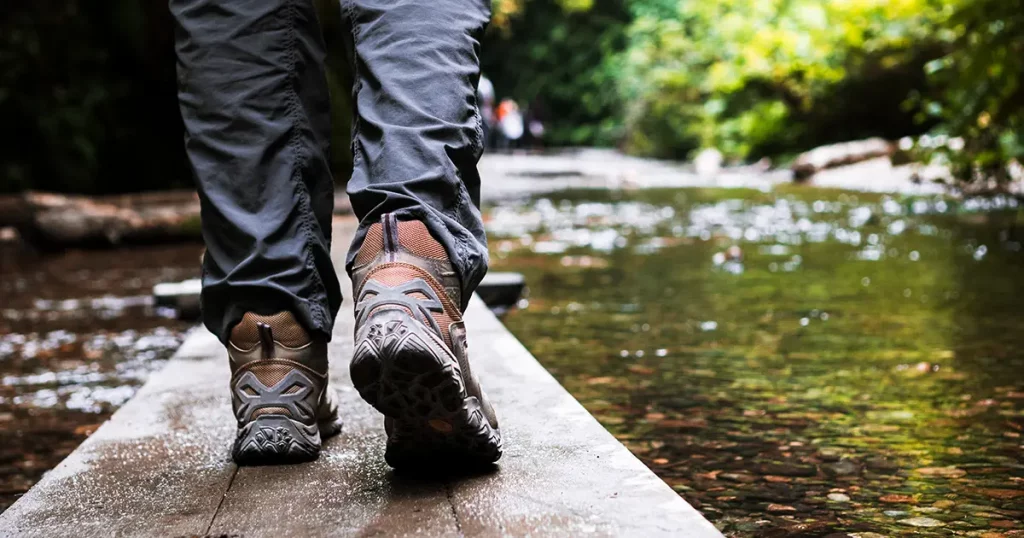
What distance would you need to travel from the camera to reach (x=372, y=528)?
129cm

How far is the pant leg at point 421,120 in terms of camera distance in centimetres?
150

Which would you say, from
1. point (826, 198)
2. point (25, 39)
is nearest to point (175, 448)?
point (826, 198)

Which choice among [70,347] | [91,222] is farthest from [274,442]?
[91,222]

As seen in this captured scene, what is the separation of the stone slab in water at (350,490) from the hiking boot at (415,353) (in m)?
0.05

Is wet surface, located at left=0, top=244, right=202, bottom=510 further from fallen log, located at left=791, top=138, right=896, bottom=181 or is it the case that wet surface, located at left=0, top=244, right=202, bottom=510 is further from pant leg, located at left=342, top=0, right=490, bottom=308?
fallen log, located at left=791, top=138, right=896, bottom=181

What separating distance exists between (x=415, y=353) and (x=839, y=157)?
12.1 metres

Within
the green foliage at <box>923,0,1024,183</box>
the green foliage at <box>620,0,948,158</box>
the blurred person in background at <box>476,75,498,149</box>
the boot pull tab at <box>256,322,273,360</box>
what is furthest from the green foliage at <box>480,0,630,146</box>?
the boot pull tab at <box>256,322,273,360</box>

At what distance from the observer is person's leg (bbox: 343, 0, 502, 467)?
1.37 metres

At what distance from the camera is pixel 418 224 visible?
1.48m

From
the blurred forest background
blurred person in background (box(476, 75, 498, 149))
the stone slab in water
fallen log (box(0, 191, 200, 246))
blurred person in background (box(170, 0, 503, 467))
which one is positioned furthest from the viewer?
blurred person in background (box(476, 75, 498, 149))

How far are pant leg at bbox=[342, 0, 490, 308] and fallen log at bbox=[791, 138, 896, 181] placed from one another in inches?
453

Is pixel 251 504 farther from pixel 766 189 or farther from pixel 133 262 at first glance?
pixel 766 189

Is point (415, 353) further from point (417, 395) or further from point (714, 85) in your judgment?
point (714, 85)

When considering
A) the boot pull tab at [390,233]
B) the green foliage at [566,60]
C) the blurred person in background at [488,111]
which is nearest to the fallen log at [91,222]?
the boot pull tab at [390,233]
